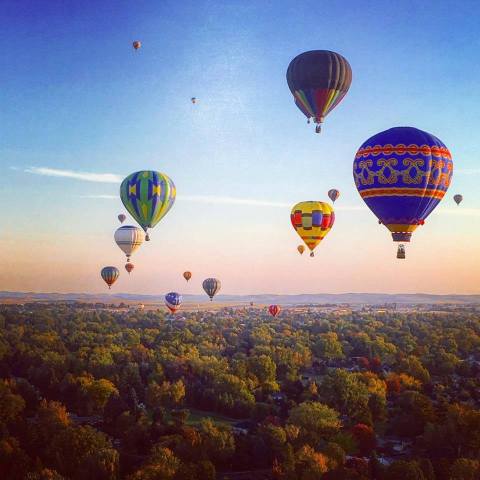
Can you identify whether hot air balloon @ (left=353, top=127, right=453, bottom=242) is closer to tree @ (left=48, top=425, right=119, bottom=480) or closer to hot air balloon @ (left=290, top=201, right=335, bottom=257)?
hot air balloon @ (left=290, top=201, right=335, bottom=257)

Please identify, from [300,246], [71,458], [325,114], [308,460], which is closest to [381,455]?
[308,460]

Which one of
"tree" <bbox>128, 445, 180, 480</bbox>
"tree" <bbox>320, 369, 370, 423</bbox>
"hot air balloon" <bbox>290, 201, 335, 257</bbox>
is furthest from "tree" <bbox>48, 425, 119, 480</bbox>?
"hot air balloon" <bbox>290, 201, 335, 257</bbox>

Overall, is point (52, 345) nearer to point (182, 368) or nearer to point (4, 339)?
point (4, 339)

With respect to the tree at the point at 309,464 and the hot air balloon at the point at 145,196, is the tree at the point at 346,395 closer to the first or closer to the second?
the tree at the point at 309,464

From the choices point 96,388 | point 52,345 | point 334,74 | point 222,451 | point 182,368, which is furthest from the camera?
point 52,345

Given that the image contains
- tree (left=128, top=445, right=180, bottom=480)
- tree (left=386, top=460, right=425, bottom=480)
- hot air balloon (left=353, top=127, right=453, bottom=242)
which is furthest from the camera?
hot air balloon (left=353, top=127, right=453, bottom=242)

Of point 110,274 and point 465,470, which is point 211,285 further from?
point 465,470

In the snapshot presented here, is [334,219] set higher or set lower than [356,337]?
higher
